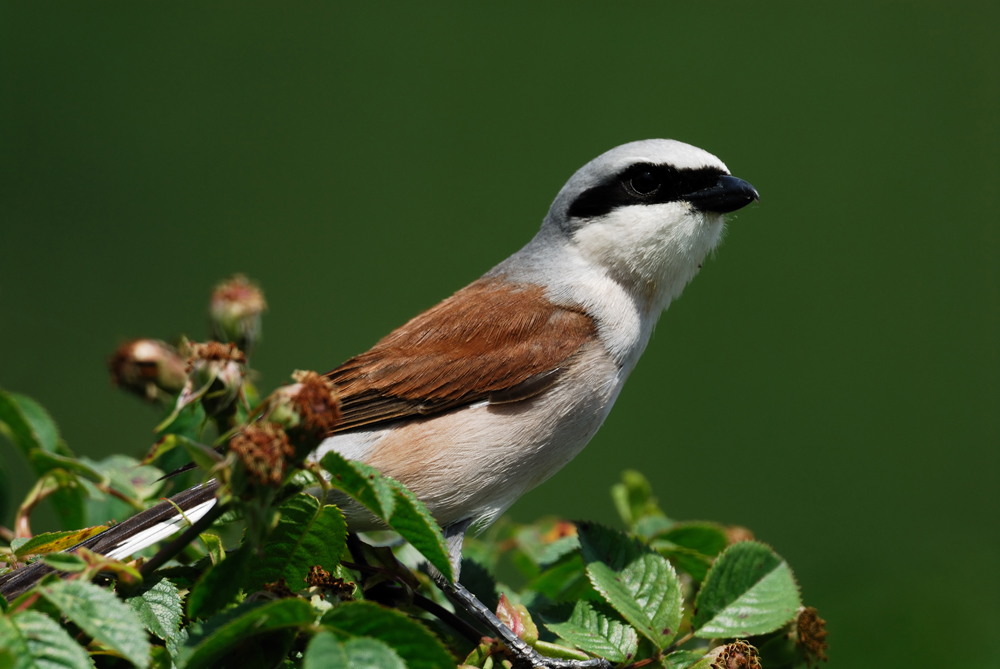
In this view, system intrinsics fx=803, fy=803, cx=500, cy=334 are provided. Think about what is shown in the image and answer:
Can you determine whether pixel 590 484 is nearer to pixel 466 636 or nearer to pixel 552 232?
pixel 552 232

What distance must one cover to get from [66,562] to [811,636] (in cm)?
114

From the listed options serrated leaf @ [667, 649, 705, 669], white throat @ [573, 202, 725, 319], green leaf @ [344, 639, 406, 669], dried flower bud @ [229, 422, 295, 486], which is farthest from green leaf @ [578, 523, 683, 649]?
white throat @ [573, 202, 725, 319]

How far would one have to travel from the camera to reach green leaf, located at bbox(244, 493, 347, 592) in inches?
42.2

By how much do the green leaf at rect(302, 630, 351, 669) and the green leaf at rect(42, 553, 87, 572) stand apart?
0.27m

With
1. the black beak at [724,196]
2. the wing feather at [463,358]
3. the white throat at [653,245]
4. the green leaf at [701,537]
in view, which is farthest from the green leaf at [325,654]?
the black beak at [724,196]

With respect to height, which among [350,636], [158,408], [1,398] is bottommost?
[158,408]

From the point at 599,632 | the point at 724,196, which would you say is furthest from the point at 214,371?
the point at 724,196

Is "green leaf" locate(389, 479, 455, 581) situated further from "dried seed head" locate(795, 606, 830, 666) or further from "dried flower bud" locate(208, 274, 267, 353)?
"dried flower bud" locate(208, 274, 267, 353)

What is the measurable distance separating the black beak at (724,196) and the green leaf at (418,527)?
1571 mm

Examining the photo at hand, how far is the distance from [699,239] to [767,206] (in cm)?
689

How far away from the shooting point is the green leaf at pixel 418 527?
3.09 feet

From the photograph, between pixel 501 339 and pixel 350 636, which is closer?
pixel 350 636

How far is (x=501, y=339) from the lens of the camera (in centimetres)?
212

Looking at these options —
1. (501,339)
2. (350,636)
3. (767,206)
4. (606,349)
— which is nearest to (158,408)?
(501,339)
